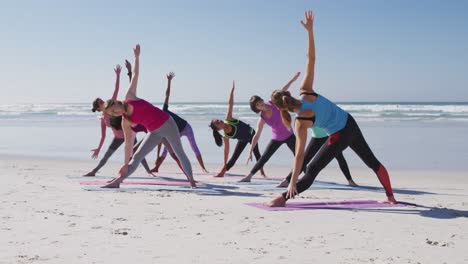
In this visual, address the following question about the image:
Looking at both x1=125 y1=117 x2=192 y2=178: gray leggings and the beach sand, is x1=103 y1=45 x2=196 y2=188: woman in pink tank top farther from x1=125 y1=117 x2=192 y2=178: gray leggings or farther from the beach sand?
the beach sand

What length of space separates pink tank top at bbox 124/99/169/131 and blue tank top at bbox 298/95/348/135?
2625mm

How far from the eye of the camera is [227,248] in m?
4.42

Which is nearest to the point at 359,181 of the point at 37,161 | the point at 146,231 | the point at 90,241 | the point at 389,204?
→ the point at 389,204

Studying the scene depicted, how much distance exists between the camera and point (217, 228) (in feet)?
17.2

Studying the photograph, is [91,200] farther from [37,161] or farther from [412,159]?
[412,159]

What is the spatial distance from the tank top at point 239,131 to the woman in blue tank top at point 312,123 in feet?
11.9

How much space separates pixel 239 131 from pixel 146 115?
107 inches

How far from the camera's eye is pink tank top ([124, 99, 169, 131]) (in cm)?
748

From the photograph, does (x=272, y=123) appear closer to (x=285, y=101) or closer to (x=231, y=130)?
(x=231, y=130)

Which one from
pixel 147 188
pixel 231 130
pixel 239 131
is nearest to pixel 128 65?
pixel 147 188

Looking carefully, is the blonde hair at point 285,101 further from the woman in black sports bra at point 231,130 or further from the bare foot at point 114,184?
the woman in black sports bra at point 231,130

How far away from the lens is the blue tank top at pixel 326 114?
19.1 ft

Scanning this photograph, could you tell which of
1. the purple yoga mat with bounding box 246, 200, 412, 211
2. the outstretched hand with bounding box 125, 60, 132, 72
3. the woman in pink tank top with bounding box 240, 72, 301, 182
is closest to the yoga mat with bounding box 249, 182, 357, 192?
the woman in pink tank top with bounding box 240, 72, 301, 182

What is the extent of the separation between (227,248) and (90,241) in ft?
3.79
